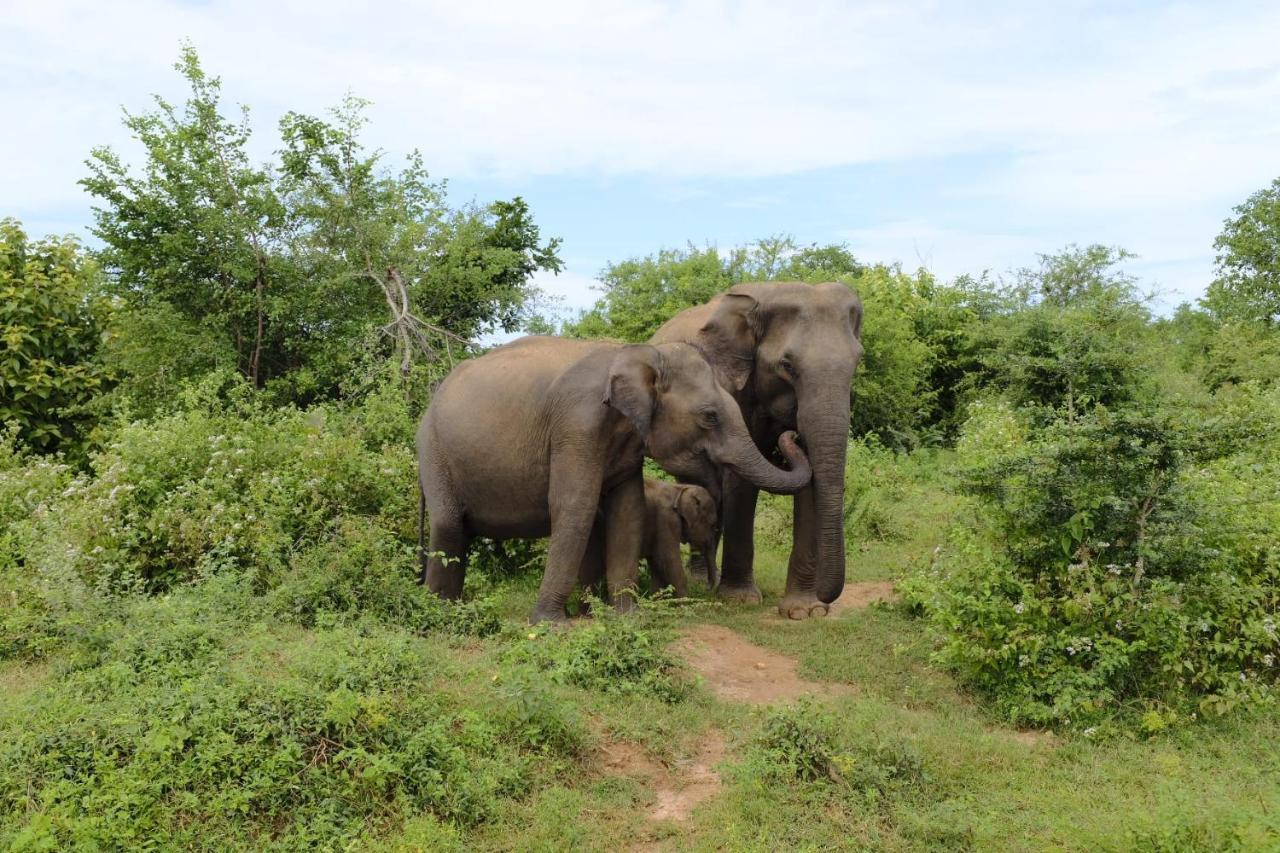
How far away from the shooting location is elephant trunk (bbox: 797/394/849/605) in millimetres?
8797

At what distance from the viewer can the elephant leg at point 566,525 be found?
813 cm

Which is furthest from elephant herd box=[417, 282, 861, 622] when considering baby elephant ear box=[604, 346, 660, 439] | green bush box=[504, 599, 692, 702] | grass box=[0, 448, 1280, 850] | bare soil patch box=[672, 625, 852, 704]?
grass box=[0, 448, 1280, 850]

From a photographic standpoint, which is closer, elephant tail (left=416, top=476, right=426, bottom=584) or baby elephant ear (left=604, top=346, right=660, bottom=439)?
baby elephant ear (left=604, top=346, right=660, bottom=439)

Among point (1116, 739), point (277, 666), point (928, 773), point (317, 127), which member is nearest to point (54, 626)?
point (277, 666)

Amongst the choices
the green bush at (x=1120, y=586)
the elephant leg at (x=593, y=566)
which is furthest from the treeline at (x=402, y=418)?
the elephant leg at (x=593, y=566)

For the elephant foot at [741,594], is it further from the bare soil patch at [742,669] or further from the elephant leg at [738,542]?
the bare soil patch at [742,669]

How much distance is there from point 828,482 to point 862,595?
6.52ft

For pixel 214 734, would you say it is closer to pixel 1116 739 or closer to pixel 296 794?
pixel 296 794

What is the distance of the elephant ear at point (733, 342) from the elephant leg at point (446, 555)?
2.52m

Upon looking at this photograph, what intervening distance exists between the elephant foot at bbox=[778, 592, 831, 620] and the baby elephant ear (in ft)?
7.60

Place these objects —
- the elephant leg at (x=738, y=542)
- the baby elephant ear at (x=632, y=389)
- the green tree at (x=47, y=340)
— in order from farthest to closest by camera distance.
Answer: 1. the green tree at (x=47, y=340)
2. the elephant leg at (x=738, y=542)
3. the baby elephant ear at (x=632, y=389)

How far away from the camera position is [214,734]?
215 inches

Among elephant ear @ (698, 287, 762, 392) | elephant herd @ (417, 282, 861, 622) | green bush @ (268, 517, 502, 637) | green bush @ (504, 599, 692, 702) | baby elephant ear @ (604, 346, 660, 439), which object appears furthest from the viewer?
elephant ear @ (698, 287, 762, 392)

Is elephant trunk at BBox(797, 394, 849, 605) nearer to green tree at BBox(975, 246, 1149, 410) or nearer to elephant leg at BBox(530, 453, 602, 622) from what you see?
elephant leg at BBox(530, 453, 602, 622)
